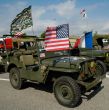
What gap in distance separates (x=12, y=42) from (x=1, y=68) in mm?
2245

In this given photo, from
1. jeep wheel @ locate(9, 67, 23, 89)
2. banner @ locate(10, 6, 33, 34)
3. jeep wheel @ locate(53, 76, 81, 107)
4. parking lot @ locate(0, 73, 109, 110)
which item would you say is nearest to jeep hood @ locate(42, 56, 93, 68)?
jeep wheel @ locate(53, 76, 81, 107)

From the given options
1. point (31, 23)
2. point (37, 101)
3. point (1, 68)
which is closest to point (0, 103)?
point (37, 101)

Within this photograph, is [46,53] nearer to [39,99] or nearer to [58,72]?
[58,72]

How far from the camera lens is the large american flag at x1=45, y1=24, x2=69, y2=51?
583 cm

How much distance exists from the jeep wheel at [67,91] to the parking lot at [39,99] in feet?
0.52

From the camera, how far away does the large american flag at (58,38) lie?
19.1 ft

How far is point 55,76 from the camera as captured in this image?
6539 millimetres

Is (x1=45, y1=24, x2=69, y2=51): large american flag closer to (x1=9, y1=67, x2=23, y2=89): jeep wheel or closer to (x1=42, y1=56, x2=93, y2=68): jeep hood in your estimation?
(x1=42, y1=56, x2=93, y2=68): jeep hood

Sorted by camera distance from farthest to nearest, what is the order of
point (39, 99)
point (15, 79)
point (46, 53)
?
point (15, 79)
point (46, 53)
point (39, 99)

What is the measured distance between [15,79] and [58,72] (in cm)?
215

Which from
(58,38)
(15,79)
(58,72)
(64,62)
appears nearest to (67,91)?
(58,72)

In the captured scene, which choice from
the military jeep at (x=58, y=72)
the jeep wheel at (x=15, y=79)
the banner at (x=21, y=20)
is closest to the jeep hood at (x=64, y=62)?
the military jeep at (x=58, y=72)

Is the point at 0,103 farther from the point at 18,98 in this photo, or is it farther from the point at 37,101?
the point at 37,101

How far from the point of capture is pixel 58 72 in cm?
633
